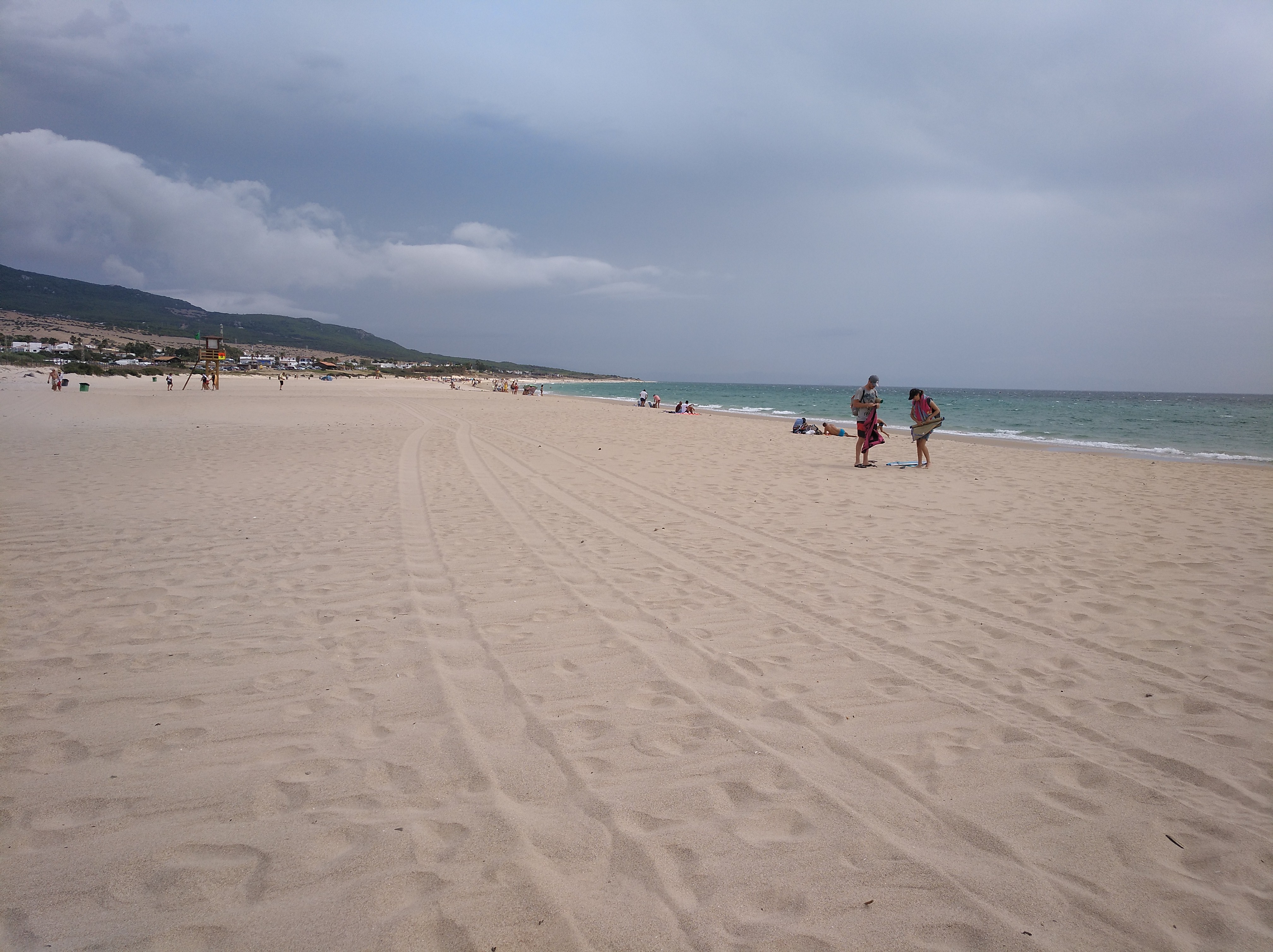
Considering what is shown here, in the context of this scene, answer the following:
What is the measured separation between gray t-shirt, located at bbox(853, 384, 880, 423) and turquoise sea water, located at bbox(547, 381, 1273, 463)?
1270 cm

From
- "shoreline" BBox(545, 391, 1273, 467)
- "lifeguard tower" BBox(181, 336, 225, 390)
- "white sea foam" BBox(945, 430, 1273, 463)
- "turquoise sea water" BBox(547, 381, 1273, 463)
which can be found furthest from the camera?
"lifeguard tower" BBox(181, 336, 225, 390)

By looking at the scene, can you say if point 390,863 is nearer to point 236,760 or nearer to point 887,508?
point 236,760

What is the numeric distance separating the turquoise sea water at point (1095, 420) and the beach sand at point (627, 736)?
19.4 m

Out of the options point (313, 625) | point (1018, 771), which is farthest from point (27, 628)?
point (1018, 771)

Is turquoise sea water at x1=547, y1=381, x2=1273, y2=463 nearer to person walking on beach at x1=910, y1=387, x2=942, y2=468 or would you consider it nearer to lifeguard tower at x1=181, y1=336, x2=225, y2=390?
person walking on beach at x1=910, y1=387, x2=942, y2=468

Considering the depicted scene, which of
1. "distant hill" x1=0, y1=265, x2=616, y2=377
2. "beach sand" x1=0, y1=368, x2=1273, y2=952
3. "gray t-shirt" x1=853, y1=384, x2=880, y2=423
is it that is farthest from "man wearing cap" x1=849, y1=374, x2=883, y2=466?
"distant hill" x1=0, y1=265, x2=616, y2=377

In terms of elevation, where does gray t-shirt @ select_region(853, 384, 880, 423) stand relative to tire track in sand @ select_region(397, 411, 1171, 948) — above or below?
above

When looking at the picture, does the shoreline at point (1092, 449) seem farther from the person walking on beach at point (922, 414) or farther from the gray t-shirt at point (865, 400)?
the gray t-shirt at point (865, 400)

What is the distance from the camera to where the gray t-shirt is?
12.5m

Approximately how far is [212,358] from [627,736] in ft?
143

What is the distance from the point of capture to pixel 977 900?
6.99ft

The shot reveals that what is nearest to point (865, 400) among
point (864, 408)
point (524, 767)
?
point (864, 408)

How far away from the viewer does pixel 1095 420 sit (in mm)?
39062

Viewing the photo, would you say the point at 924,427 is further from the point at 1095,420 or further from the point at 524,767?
the point at 1095,420
